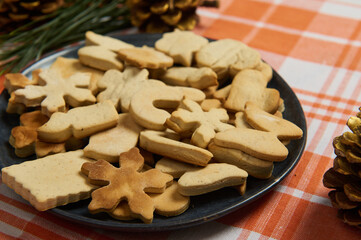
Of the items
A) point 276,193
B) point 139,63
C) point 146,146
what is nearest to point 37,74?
point 139,63

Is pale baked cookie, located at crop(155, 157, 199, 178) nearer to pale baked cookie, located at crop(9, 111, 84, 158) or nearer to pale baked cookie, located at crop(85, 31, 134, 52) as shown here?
pale baked cookie, located at crop(9, 111, 84, 158)

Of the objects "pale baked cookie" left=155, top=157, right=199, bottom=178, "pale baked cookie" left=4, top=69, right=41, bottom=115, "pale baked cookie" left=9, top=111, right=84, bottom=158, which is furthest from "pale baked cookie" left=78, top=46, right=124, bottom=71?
"pale baked cookie" left=155, top=157, right=199, bottom=178

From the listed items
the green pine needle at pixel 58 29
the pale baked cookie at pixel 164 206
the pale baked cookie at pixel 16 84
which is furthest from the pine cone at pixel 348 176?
the green pine needle at pixel 58 29

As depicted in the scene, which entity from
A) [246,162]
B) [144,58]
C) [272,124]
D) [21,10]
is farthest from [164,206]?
[21,10]

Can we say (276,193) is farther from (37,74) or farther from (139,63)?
(37,74)

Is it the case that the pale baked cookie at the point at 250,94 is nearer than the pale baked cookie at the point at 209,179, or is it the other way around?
the pale baked cookie at the point at 209,179

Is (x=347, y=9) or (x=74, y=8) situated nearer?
(x=74, y=8)

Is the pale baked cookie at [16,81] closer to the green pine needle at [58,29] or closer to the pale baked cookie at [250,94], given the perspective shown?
the green pine needle at [58,29]
